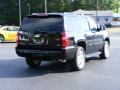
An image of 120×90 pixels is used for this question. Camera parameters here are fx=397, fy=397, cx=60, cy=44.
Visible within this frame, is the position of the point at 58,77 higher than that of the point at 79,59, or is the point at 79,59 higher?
the point at 79,59

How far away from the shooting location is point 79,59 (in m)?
12.5

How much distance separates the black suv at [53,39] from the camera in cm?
1172

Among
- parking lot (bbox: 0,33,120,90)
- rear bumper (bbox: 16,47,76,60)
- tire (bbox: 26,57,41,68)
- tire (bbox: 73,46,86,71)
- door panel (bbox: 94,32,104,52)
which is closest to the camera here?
parking lot (bbox: 0,33,120,90)

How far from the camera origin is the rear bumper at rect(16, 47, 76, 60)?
458 inches

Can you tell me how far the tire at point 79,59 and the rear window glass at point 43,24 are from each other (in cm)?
101

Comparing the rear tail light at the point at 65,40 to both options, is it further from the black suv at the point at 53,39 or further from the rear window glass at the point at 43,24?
the rear window glass at the point at 43,24

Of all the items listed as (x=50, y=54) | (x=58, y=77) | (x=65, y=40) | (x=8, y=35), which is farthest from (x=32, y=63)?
(x=8, y=35)

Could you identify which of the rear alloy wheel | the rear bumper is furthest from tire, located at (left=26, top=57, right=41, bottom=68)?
the rear alloy wheel

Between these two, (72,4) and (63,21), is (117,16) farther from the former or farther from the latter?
(63,21)

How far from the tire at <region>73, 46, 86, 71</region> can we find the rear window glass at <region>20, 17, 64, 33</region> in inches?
39.9

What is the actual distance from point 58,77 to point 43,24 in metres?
1.95

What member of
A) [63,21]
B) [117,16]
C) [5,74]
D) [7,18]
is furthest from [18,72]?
[117,16]

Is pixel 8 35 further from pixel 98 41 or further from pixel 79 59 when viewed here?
pixel 79 59

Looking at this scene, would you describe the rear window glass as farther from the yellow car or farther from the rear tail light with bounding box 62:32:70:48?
the yellow car
